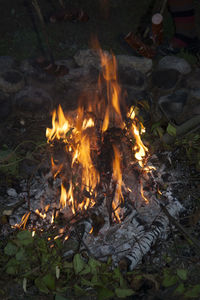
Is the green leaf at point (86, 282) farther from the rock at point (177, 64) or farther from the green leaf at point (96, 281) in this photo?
the rock at point (177, 64)

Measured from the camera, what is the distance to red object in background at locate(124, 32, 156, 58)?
6.04 metres

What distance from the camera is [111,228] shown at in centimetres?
331

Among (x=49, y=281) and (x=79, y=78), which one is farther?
(x=79, y=78)

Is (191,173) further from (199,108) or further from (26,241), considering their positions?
(26,241)

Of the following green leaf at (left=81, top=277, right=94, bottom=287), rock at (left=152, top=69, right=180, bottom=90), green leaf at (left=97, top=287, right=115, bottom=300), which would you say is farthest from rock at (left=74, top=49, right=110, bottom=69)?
green leaf at (left=97, top=287, right=115, bottom=300)

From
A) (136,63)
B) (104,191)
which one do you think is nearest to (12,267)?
(104,191)

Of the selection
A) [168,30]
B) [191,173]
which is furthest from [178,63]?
[191,173]

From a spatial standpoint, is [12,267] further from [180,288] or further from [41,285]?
[180,288]

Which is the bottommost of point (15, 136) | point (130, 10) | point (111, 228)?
point (111, 228)

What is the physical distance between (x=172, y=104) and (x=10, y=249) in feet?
11.3

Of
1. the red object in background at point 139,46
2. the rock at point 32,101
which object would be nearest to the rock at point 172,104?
the red object in background at point 139,46

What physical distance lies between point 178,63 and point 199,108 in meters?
1.34

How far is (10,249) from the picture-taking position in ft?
9.83

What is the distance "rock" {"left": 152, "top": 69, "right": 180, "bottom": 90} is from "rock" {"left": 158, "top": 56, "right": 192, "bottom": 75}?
0.97 feet
